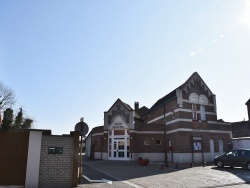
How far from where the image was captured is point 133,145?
88.4ft

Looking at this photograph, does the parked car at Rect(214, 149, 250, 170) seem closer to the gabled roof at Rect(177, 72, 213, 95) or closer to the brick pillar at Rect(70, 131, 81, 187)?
the gabled roof at Rect(177, 72, 213, 95)

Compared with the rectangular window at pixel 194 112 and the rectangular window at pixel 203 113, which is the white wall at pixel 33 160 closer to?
the rectangular window at pixel 194 112

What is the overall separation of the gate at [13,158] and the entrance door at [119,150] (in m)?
18.4

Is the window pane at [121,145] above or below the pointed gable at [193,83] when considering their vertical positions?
below

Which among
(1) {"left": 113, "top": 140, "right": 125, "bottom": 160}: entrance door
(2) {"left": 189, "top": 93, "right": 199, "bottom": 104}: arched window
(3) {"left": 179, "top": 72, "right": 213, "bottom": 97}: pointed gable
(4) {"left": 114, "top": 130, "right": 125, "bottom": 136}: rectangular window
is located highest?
(3) {"left": 179, "top": 72, "right": 213, "bottom": 97}: pointed gable

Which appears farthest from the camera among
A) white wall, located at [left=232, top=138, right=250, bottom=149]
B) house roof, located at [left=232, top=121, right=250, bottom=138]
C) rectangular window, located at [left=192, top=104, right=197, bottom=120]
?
house roof, located at [left=232, top=121, right=250, bottom=138]

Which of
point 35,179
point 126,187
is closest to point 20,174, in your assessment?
point 35,179

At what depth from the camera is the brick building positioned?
84.0ft

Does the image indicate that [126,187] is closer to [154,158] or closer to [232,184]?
[232,184]

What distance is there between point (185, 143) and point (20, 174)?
1902cm

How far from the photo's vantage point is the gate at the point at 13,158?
9.29 meters

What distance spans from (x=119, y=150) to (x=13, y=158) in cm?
1863

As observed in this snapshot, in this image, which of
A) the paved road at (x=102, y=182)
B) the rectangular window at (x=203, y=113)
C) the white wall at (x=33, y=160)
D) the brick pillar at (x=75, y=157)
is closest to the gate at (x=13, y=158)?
the white wall at (x=33, y=160)

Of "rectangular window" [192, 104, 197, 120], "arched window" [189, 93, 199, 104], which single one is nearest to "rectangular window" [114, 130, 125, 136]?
"rectangular window" [192, 104, 197, 120]
